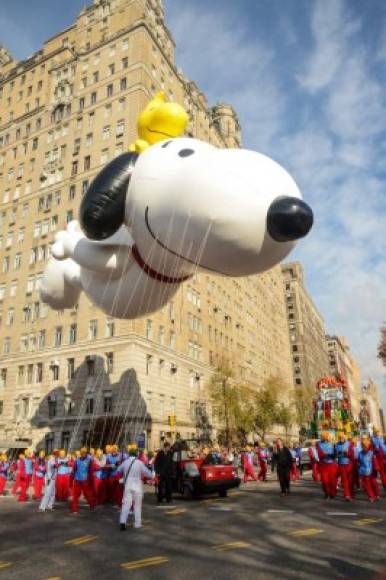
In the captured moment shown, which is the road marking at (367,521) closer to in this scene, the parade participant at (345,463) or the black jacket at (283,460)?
the parade participant at (345,463)

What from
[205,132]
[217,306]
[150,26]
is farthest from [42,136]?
[217,306]

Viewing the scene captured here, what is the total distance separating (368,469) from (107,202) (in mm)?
9844

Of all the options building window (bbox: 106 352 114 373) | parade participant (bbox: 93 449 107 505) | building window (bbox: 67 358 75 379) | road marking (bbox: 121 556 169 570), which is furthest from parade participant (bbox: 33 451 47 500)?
building window (bbox: 67 358 75 379)

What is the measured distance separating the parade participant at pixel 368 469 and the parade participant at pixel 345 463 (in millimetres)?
281

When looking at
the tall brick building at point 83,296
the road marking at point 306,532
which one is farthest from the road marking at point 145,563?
the tall brick building at point 83,296

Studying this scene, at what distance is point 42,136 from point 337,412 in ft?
124

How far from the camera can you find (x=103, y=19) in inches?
1800

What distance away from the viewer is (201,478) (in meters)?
13.6

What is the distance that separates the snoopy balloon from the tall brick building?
23.6m

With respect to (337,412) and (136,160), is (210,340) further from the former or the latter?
(136,160)

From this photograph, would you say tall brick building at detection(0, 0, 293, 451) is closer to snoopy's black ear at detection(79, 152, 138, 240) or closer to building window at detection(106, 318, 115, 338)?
building window at detection(106, 318, 115, 338)

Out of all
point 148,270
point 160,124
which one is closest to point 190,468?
point 148,270

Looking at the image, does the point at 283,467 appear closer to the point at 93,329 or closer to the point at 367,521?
the point at 367,521

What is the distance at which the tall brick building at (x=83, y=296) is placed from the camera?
106ft
